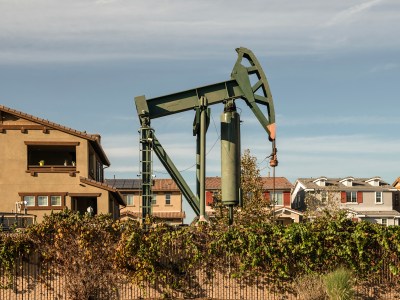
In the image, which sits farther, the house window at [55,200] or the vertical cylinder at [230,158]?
the house window at [55,200]

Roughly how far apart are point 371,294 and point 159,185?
2131 inches

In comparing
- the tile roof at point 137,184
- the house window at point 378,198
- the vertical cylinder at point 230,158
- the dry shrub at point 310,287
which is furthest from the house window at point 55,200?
the house window at point 378,198

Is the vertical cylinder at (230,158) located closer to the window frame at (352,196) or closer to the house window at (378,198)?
the window frame at (352,196)

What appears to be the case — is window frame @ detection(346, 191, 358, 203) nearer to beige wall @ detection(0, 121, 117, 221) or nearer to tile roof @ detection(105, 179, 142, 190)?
tile roof @ detection(105, 179, 142, 190)

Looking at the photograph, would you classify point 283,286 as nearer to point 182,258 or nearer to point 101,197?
point 182,258

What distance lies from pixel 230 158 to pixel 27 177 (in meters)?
18.9

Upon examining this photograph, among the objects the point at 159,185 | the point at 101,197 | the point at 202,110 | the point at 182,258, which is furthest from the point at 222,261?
the point at 159,185

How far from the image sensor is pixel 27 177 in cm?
4319

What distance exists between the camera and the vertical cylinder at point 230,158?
29.0 metres

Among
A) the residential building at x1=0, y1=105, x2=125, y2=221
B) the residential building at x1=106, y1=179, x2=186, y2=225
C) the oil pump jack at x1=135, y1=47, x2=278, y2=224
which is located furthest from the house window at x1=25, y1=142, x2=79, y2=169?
the residential building at x1=106, y1=179, x2=186, y2=225

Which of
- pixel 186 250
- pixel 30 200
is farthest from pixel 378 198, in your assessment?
pixel 186 250

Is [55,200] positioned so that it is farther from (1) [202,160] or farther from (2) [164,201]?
(2) [164,201]

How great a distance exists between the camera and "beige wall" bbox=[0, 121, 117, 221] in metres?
42.8

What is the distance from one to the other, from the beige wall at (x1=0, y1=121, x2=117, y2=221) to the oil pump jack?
13.9m
